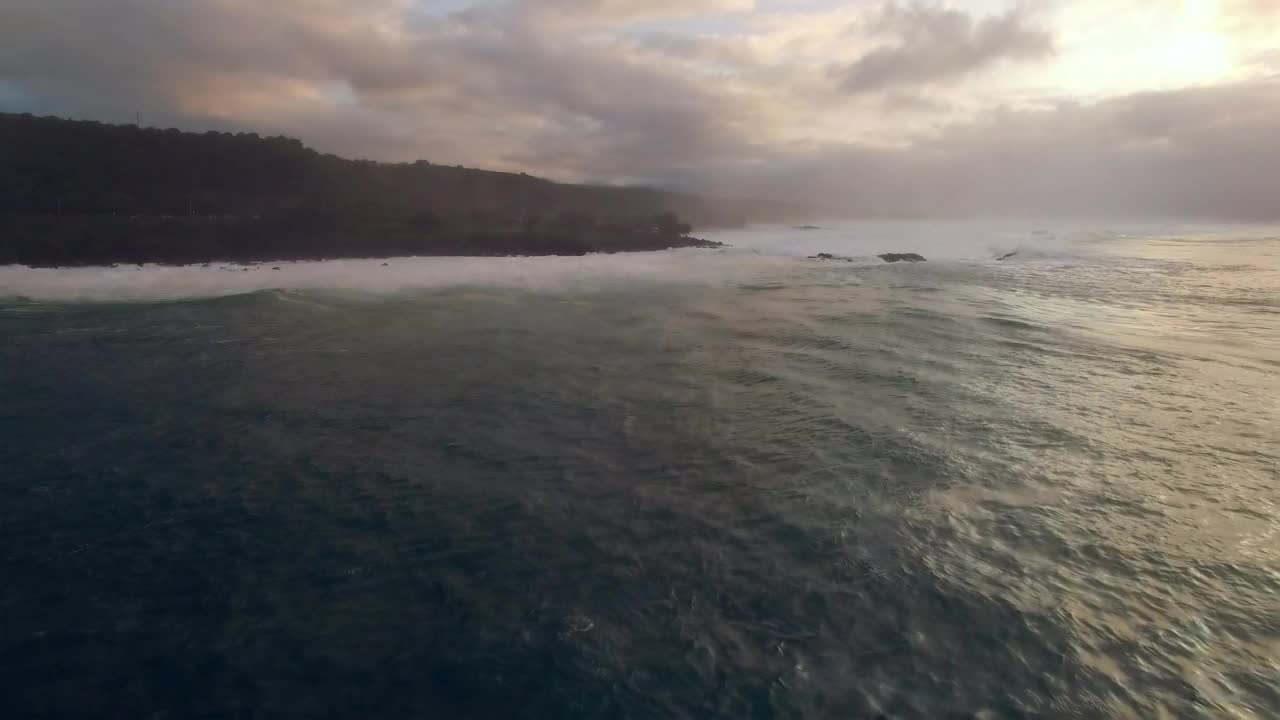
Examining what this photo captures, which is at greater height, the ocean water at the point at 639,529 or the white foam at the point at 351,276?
the white foam at the point at 351,276

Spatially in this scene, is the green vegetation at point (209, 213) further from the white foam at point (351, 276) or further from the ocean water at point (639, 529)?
the ocean water at point (639, 529)

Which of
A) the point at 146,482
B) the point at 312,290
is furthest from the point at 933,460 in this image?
the point at 312,290

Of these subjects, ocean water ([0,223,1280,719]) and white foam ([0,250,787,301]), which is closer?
ocean water ([0,223,1280,719])

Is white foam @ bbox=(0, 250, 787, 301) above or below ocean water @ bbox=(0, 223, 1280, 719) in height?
above

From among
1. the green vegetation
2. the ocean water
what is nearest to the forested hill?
the green vegetation

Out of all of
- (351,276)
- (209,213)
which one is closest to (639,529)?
(351,276)

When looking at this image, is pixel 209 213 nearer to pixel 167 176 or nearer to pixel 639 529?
pixel 167 176

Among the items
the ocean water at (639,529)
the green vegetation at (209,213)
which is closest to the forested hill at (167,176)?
the green vegetation at (209,213)

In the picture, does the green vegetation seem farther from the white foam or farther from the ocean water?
the ocean water
